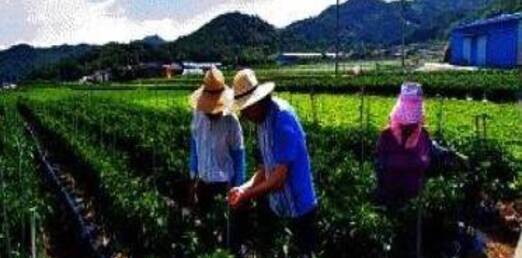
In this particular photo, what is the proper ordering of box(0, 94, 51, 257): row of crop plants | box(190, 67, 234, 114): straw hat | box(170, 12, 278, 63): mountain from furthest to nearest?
box(170, 12, 278, 63): mountain, box(0, 94, 51, 257): row of crop plants, box(190, 67, 234, 114): straw hat

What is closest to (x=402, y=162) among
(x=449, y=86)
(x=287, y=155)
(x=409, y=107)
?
(x=409, y=107)

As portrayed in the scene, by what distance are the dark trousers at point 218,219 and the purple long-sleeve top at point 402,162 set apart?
3.95ft

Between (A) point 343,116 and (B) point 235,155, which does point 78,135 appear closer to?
(A) point 343,116

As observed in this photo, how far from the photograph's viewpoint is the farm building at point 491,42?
2233 inches

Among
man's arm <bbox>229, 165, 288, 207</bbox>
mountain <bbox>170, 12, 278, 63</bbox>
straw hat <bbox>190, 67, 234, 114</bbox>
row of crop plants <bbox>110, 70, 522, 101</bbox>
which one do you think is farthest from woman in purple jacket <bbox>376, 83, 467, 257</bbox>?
mountain <bbox>170, 12, 278, 63</bbox>

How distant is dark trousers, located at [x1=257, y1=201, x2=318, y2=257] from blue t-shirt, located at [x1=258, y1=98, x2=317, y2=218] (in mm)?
98

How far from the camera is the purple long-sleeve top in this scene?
7.32 m

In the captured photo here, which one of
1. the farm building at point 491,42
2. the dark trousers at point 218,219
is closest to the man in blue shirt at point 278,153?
the dark trousers at point 218,219

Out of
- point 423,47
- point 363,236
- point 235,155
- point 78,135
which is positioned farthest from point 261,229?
point 423,47

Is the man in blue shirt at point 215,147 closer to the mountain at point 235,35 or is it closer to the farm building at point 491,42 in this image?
the farm building at point 491,42

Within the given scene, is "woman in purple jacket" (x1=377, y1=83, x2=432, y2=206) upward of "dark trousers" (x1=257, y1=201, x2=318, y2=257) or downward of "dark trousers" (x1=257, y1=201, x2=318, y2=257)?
upward

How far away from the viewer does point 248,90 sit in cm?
563

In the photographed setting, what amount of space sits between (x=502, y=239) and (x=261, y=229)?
14.7ft

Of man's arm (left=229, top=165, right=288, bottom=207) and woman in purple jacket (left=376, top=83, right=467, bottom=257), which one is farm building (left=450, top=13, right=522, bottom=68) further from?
man's arm (left=229, top=165, right=288, bottom=207)
